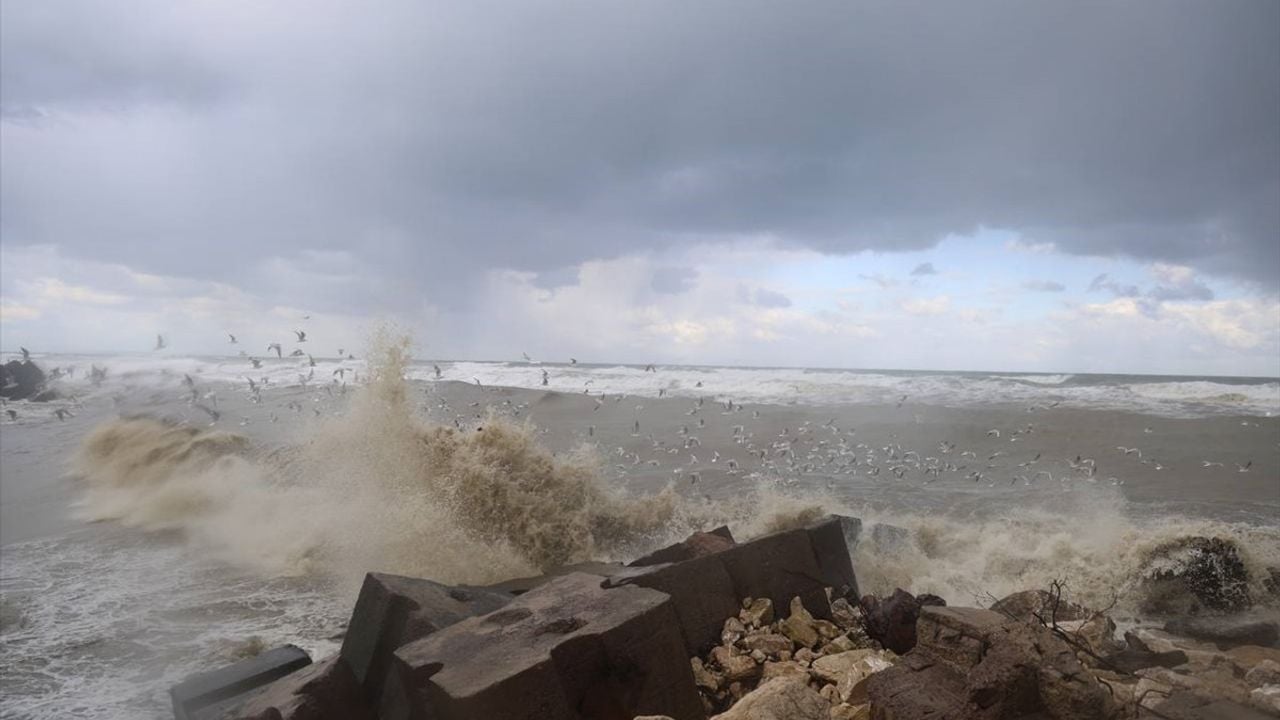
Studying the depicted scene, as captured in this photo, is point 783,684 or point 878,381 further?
point 878,381

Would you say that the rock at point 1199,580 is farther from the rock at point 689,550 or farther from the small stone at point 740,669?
the small stone at point 740,669

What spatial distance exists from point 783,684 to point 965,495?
30.1 feet

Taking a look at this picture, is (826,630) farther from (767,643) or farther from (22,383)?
(22,383)

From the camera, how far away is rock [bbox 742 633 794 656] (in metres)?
4.53

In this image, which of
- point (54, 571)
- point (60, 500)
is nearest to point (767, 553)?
point (54, 571)

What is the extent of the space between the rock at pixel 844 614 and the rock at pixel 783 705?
1941 millimetres

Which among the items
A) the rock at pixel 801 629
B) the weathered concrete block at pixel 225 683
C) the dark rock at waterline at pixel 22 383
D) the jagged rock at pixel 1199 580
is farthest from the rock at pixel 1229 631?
the dark rock at waterline at pixel 22 383

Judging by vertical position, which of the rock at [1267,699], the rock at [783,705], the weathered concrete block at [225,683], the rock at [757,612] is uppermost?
the rock at [783,705]

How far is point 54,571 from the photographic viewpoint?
8570 mm

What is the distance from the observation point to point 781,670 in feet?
13.9

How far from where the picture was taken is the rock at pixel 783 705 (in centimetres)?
322

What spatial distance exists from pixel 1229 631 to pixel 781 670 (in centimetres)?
452

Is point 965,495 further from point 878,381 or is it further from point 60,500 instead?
point 878,381

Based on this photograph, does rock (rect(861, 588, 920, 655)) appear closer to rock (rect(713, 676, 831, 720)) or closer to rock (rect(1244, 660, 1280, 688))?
rock (rect(713, 676, 831, 720))
